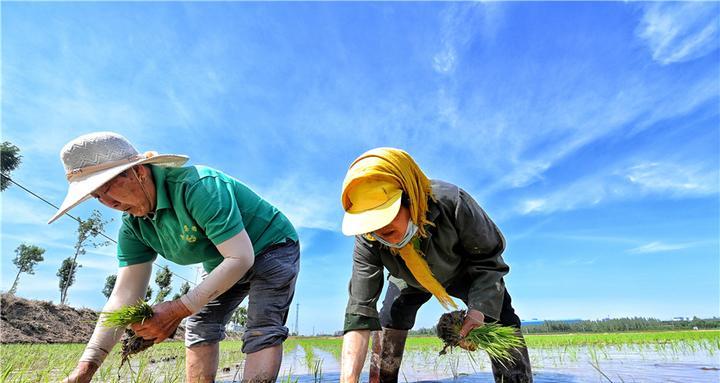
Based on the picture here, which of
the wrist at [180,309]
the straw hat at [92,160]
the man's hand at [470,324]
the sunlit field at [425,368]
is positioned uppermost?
the straw hat at [92,160]

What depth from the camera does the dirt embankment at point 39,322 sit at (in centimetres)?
1317

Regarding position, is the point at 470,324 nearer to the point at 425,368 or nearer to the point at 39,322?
the point at 425,368

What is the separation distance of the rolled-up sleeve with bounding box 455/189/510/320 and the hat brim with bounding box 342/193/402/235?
46 cm

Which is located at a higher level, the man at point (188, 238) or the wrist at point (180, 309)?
the man at point (188, 238)

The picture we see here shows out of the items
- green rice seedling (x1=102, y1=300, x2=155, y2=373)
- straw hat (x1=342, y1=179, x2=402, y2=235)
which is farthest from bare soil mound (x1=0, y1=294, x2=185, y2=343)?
straw hat (x1=342, y1=179, x2=402, y2=235)

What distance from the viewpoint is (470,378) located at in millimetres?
3924

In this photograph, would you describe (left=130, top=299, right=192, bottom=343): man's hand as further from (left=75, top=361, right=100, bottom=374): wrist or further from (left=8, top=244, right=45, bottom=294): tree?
(left=8, top=244, right=45, bottom=294): tree

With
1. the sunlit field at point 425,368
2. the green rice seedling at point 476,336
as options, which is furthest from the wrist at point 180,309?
the green rice seedling at point 476,336

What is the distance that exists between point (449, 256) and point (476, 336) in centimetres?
48

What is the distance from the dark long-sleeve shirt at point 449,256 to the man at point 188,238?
380 millimetres

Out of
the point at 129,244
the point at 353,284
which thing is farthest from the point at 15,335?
the point at 353,284

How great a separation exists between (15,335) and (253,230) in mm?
15457

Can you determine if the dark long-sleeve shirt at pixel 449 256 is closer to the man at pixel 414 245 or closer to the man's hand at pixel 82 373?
the man at pixel 414 245

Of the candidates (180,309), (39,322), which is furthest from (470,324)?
(39,322)
